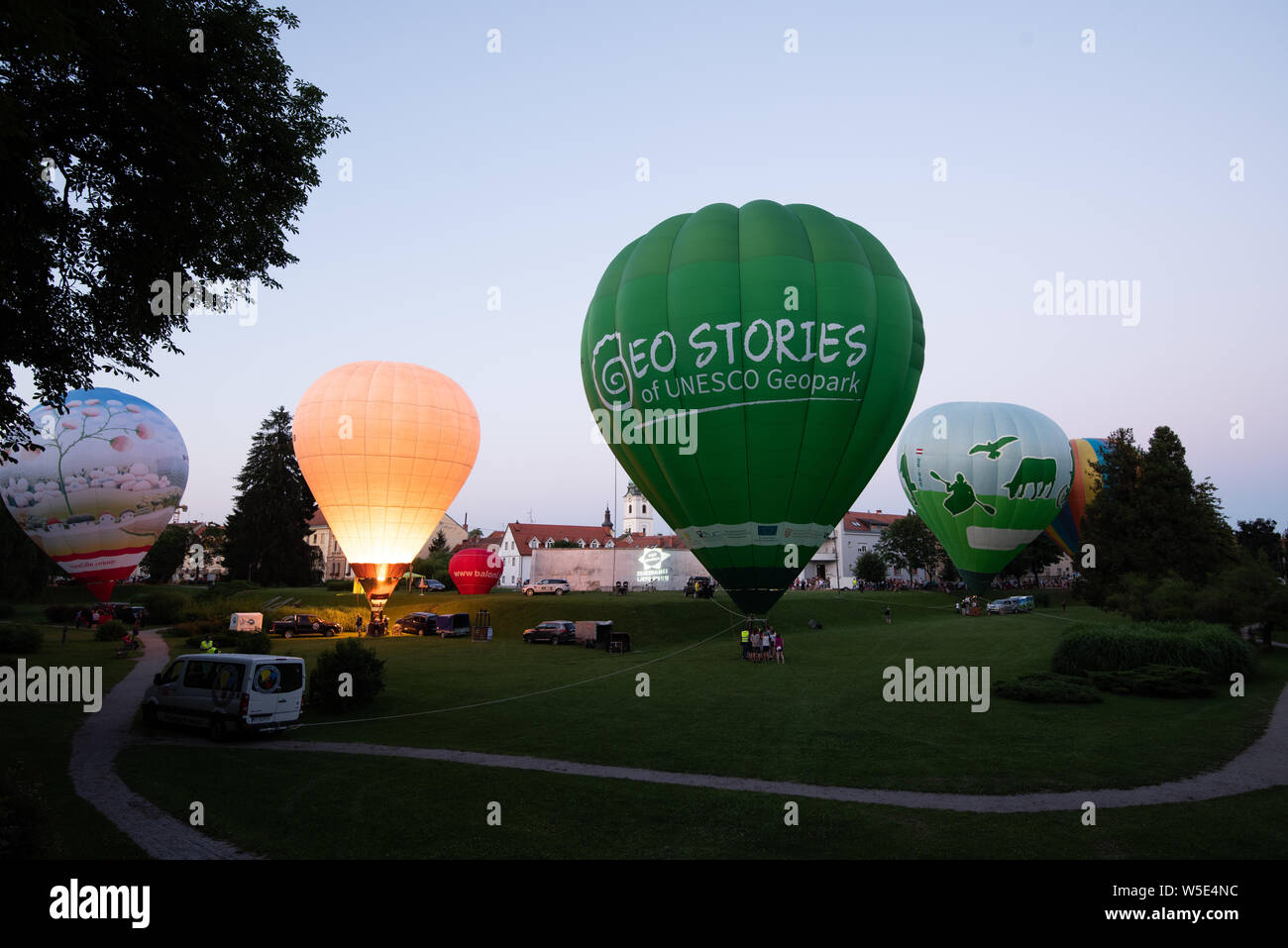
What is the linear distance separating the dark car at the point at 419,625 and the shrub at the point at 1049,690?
30.7 metres

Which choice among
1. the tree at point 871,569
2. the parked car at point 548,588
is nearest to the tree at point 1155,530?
the parked car at point 548,588

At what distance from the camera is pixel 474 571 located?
55.6 m

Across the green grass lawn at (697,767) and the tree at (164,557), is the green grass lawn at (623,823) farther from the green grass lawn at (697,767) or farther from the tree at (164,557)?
the tree at (164,557)

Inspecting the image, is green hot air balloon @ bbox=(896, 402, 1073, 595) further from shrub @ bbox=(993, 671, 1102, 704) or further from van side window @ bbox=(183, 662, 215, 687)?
van side window @ bbox=(183, 662, 215, 687)

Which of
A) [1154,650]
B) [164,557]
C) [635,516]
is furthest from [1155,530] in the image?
[635,516]

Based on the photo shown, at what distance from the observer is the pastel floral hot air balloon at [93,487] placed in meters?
36.6

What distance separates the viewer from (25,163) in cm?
1094

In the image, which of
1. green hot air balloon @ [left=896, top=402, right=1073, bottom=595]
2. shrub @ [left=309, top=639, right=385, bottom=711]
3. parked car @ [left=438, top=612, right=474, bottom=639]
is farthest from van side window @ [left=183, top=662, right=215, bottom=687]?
green hot air balloon @ [left=896, top=402, right=1073, bottom=595]

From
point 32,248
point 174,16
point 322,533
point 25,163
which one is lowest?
point 322,533

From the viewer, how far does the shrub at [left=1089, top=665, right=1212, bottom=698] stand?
71.3ft

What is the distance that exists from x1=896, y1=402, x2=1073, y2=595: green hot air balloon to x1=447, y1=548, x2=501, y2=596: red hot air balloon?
102 ft
